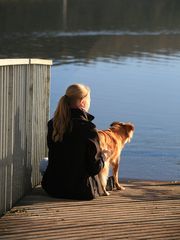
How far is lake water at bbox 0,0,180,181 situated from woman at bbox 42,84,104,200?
189 inches

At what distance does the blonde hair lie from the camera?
21.6 ft

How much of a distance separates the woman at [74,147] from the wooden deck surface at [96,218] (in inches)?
7.7

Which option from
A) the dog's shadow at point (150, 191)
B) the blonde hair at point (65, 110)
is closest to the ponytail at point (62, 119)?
the blonde hair at point (65, 110)

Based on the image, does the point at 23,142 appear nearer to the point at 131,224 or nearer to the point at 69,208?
the point at 69,208

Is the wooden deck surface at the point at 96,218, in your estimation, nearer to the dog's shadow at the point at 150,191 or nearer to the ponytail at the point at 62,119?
the dog's shadow at the point at 150,191

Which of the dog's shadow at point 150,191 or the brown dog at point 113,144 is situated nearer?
the dog's shadow at point 150,191

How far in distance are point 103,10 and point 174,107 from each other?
4504cm

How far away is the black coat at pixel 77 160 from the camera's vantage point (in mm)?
6625

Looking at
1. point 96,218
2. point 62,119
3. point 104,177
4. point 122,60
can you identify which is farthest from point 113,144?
point 122,60

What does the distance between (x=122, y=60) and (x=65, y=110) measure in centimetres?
2471

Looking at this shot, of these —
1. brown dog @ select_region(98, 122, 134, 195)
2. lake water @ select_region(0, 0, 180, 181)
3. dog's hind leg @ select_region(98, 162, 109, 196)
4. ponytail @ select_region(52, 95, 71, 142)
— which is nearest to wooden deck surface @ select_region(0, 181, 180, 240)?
dog's hind leg @ select_region(98, 162, 109, 196)

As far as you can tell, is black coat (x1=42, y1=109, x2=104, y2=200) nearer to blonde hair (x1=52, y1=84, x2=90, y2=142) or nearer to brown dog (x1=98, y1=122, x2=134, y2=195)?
blonde hair (x1=52, y1=84, x2=90, y2=142)

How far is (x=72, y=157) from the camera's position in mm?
6668

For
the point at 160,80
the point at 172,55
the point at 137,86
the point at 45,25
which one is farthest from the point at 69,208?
the point at 45,25
